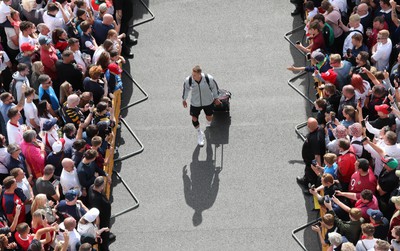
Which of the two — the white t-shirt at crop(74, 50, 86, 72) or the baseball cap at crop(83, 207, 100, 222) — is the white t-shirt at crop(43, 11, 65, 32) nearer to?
the white t-shirt at crop(74, 50, 86, 72)

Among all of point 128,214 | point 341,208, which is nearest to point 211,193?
point 128,214

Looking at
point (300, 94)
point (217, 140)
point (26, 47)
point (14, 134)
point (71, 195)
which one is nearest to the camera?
point (71, 195)

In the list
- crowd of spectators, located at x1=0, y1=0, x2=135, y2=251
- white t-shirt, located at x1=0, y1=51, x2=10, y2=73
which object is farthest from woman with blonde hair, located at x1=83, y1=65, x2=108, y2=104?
white t-shirt, located at x1=0, y1=51, x2=10, y2=73

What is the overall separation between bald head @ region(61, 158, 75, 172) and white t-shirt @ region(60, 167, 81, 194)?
88 millimetres

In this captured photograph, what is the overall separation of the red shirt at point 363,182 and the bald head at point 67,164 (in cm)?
455

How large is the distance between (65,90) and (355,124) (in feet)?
16.8

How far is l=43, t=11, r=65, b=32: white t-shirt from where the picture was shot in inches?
697

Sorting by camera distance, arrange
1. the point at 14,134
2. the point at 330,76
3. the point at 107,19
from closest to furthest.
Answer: the point at 14,134
the point at 330,76
the point at 107,19

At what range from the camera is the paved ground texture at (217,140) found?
632 inches

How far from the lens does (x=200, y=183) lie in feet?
55.6

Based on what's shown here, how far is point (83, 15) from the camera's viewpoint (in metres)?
17.8

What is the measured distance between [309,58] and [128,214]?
4.73m

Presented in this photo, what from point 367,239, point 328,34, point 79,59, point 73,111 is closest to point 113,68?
point 79,59

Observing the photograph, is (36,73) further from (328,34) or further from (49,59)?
(328,34)
